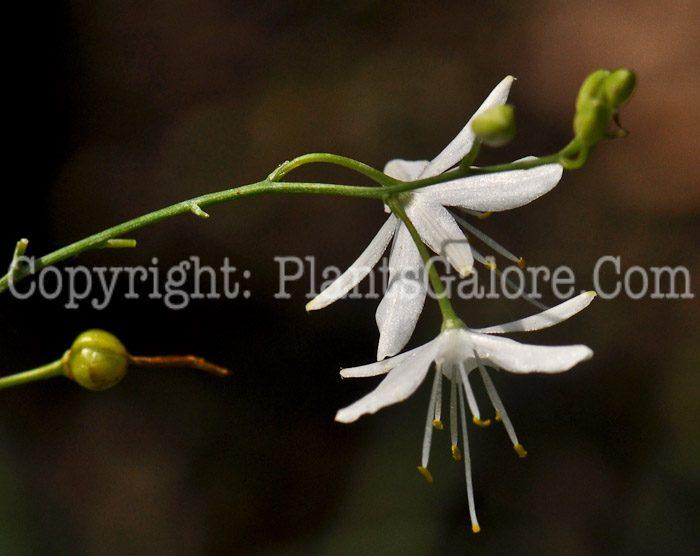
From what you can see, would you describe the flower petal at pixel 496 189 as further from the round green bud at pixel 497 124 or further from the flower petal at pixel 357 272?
the round green bud at pixel 497 124

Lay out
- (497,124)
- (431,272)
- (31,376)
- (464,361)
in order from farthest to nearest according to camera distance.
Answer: (464,361), (431,272), (31,376), (497,124)

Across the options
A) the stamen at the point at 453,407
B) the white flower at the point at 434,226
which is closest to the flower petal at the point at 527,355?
the stamen at the point at 453,407

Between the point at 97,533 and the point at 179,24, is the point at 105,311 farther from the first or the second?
the point at 179,24

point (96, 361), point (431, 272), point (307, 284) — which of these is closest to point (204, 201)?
→ point (96, 361)

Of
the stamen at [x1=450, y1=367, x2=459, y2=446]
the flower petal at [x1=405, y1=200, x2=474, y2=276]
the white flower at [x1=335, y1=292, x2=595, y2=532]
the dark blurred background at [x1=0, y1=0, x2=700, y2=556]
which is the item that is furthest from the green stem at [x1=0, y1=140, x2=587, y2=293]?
the dark blurred background at [x1=0, y1=0, x2=700, y2=556]

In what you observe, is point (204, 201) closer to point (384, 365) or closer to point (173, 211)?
point (173, 211)

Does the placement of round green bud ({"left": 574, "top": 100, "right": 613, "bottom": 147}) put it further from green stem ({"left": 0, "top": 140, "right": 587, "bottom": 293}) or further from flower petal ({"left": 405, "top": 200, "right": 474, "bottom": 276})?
flower petal ({"left": 405, "top": 200, "right": 474, "bottom": 276})
